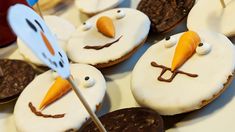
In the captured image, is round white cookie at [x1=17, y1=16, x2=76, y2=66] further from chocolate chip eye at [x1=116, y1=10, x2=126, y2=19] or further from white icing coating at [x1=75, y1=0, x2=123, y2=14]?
chocolate chip eye at [x1=116, y1=10, x2=126, y2=19]

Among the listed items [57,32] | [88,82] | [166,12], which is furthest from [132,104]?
[57,32]

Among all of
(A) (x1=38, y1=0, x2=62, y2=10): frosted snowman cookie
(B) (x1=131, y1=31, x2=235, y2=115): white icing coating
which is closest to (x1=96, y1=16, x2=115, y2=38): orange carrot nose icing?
(B) (x1=131, y1=31, x2=235, y2=115): white icing coating

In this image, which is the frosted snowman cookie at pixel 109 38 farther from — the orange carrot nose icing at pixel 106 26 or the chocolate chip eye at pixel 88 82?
the chocolate chip eye at pixel 88 82

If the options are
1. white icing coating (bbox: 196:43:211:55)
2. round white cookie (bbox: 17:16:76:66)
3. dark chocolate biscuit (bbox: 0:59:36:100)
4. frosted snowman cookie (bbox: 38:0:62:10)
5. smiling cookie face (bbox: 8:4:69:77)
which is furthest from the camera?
frosted snowman cookie (bbox: 38:0:62:10)

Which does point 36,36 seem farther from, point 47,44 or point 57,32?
point 57,32

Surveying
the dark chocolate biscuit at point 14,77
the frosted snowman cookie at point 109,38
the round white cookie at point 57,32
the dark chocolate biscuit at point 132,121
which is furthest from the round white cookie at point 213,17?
the dark chocolate biscuit at point 14,77

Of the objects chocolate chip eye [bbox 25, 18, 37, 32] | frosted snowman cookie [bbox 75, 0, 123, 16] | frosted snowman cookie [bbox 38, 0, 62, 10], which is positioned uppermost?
chocolate chip eye [bbox 25, 18, 37, 32]

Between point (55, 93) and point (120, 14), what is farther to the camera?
point (120, 14)
